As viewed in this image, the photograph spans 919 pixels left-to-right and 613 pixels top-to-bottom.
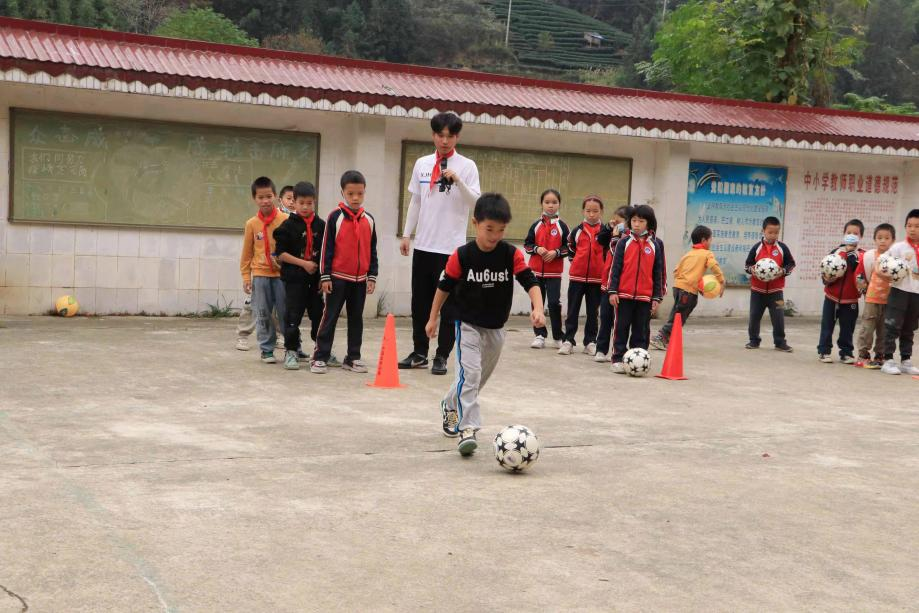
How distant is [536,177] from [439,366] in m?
6.17

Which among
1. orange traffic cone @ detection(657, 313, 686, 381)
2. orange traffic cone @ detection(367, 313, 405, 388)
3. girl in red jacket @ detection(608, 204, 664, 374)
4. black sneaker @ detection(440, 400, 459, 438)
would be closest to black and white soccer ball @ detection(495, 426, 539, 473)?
black sneaker @ detection(440, 400, 459, 438)

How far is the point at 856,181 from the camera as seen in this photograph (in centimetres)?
1731

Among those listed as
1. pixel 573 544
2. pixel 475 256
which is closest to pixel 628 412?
pixel 475 256

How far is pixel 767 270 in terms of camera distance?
12.4 meters

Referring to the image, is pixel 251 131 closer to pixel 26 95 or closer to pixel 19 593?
pixel 26 95

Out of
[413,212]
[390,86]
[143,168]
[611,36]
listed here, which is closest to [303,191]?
[413,212]

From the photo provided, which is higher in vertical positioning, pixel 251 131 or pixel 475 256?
pixel 251 131

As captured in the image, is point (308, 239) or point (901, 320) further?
point (901, 320)

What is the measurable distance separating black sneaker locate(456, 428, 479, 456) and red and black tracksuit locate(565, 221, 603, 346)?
17.3 feet

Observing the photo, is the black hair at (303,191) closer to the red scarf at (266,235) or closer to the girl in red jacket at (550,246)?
the red scarf at (266,235)

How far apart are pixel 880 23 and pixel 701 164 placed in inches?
2869

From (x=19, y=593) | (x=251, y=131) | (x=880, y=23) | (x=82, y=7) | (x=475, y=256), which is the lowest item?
(x=19, y=593)

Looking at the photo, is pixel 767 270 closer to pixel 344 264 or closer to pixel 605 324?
pixel 605 324

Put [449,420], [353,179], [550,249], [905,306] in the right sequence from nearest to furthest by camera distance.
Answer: [449,420] → [353,179] → [905,306] → [550,249]
